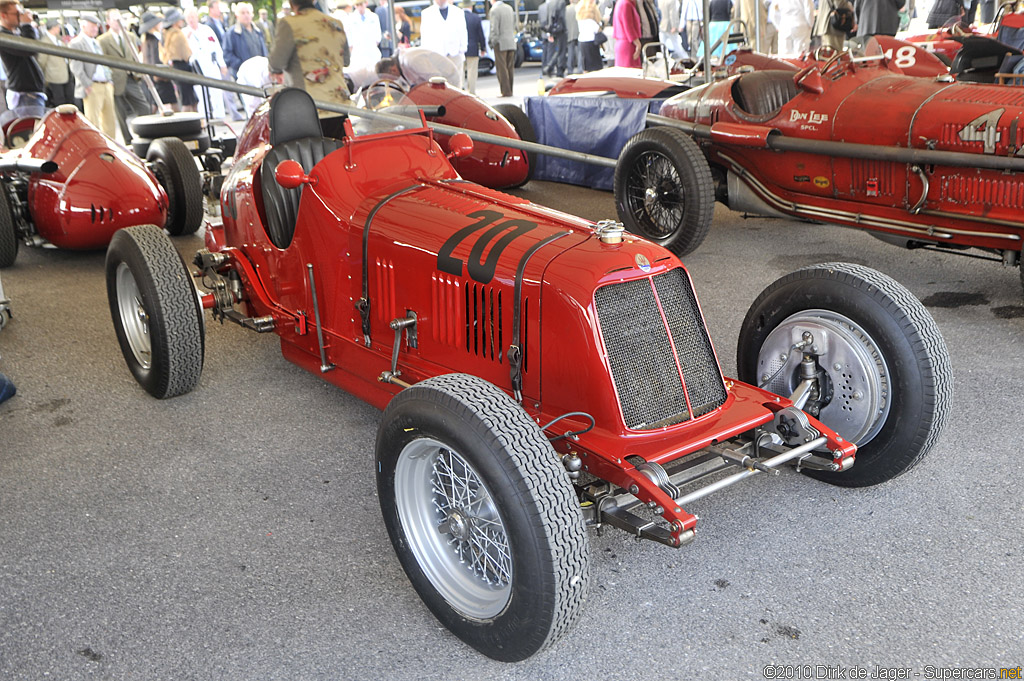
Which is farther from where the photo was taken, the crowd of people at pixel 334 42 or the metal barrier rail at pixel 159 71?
the crowd of people at pixel 334 42

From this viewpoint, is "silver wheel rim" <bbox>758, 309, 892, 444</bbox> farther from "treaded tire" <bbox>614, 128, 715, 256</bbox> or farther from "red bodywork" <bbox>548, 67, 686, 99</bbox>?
"red bodywork" <bbox>548, 67, 686, 99</bbox>

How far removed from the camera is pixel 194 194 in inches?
288

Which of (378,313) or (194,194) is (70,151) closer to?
(194,194)

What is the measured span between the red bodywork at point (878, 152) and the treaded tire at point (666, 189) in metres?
0.44

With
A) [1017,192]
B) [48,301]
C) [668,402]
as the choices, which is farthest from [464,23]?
[668,402]

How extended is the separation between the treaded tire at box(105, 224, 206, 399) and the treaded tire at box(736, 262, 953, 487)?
267 centimetres

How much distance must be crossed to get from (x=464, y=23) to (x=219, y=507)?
11645 millimetres

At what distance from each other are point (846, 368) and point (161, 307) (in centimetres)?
292

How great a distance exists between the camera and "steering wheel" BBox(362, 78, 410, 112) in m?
7.88

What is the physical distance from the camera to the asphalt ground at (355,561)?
2.50 metres

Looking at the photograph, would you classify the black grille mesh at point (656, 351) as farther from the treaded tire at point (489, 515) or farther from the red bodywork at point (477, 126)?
the red bodywork at point (477, 126)

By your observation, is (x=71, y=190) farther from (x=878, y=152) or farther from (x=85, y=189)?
(x=878, y=152)

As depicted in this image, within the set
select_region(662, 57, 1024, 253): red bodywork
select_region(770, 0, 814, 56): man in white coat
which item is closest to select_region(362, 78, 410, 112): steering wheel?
select_region(662, 57, 1024, 253): red bodywork

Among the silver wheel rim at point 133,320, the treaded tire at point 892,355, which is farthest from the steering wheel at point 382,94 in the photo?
the treaded tire at point 892,355
